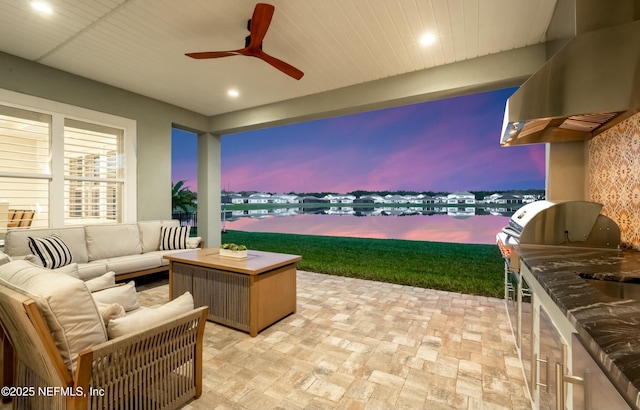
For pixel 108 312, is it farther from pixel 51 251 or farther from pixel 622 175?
pixel 622 175

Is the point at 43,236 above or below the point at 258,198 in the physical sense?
below

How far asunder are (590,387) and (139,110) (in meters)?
5.85

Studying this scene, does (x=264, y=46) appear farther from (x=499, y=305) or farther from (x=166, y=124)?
(x=499, y=305)

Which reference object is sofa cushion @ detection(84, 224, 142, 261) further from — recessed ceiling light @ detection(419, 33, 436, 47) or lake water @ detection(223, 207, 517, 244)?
lake water @ detection(223, 207, 517, 244)

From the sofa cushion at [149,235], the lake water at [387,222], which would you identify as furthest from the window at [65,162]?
the lake water at [387,222]

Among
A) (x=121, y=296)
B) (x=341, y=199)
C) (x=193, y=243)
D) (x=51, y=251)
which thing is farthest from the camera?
(x=341, y=199)

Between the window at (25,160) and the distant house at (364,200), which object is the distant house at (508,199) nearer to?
the distant house at (364,200)

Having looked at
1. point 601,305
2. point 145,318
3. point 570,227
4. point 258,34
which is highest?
point 258,34

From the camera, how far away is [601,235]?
5.92 ft

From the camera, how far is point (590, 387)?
2.30ft

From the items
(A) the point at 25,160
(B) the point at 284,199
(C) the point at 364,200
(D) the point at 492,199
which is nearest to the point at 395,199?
(C) the point at 364,200

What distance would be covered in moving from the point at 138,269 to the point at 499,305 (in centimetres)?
470

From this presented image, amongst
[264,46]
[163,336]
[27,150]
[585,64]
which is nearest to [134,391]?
[163,336]

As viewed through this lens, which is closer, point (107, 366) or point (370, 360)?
point (107, 366)
